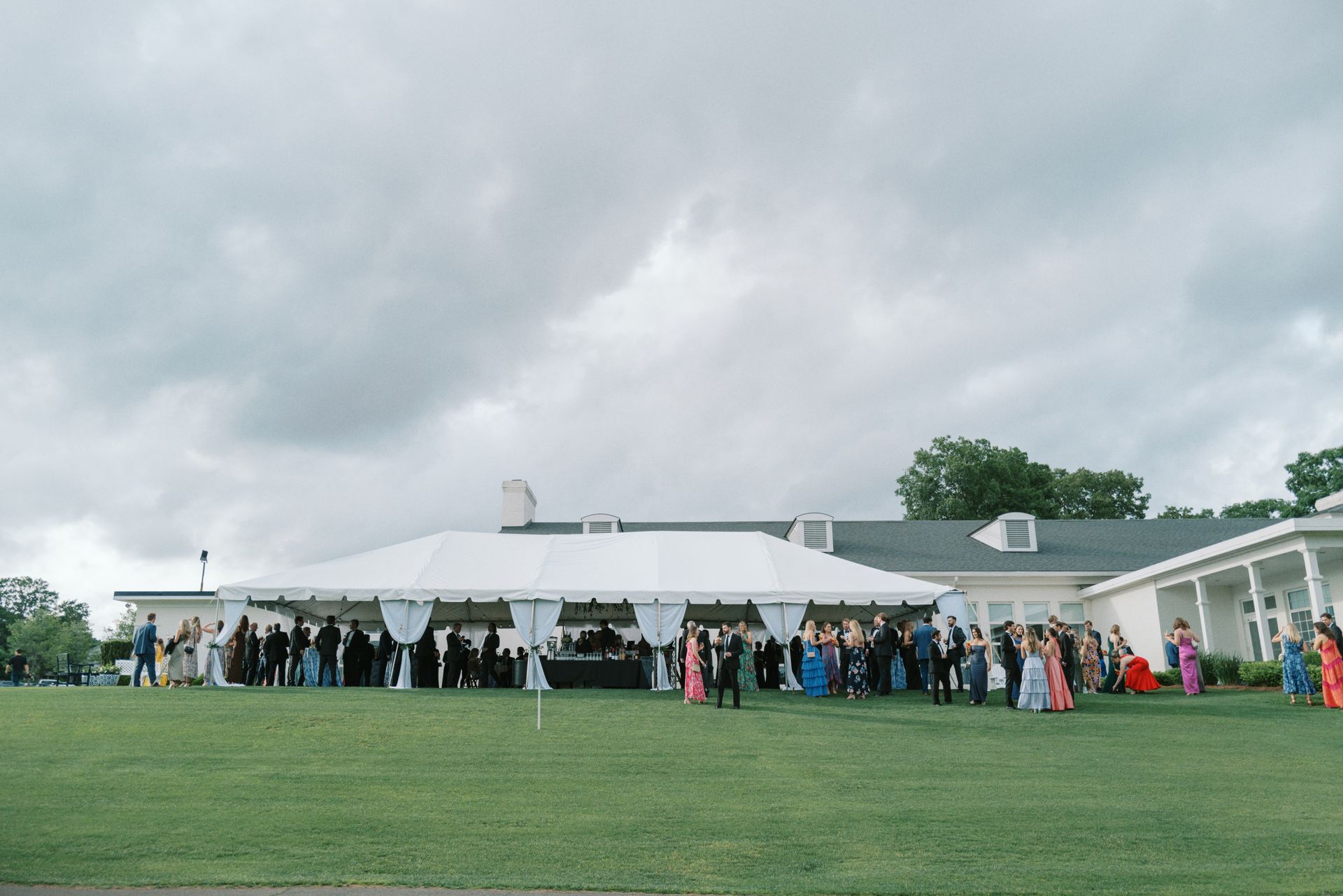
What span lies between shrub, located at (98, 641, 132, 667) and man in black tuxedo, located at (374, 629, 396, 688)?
1787 centimetres

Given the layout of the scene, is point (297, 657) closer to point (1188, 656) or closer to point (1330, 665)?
point (1188, 656)

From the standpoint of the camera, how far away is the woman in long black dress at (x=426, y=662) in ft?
63.8

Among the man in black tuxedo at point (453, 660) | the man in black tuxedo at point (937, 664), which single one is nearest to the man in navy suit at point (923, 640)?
the man in black tuxedo at point (937, 664)

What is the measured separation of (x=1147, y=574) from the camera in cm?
2605

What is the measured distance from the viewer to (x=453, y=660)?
1978cm

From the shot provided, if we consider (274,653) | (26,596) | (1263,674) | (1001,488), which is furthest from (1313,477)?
(26,596)

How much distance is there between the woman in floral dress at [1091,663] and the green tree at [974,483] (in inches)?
1339

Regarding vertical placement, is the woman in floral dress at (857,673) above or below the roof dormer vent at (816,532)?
A: below

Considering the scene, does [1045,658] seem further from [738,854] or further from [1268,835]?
[738,854]

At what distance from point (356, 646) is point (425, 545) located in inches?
121

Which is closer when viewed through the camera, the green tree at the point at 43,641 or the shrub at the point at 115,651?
the shrub at the point at 115,651

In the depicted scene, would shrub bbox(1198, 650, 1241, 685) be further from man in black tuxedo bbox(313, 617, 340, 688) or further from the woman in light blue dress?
man in black tuxedo bbox(313, 617, 340, 688)

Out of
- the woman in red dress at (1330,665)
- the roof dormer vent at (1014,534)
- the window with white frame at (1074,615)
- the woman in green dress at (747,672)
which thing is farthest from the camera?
the roof dormer vent at (1014,534)

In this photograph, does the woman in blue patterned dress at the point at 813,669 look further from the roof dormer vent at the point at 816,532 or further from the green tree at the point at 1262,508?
the green tree at the point at 1262,508
